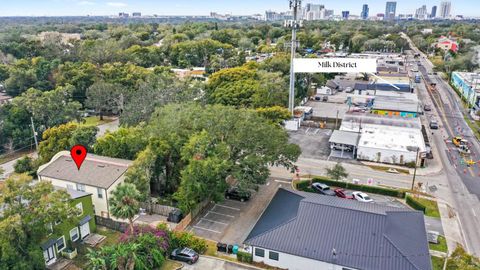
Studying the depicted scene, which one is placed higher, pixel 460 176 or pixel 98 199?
pixel 98 199

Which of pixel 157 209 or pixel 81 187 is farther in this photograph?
pixel 157 209

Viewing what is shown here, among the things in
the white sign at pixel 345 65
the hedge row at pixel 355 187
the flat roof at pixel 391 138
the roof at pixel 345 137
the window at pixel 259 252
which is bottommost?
the hedge row at pixel 355 187

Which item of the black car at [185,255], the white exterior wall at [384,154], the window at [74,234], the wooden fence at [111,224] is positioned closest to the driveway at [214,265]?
the black car at [185,255]

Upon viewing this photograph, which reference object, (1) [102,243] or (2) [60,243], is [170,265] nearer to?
(1) [102,243]

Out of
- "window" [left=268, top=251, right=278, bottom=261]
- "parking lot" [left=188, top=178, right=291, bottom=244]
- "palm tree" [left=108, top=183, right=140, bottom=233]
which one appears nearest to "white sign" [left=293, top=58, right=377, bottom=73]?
"parking lot" [left=188, top=178, right=291, bottom=244]

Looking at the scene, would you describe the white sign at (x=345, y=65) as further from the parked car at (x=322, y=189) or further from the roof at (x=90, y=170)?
the roof at (x=90, y=170)

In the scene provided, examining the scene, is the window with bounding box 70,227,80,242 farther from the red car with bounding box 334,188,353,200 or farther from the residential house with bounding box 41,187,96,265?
the red car with bounding box 334,188,353,200

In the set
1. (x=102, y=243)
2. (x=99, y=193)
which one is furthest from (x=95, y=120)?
(x=102, y=243)
